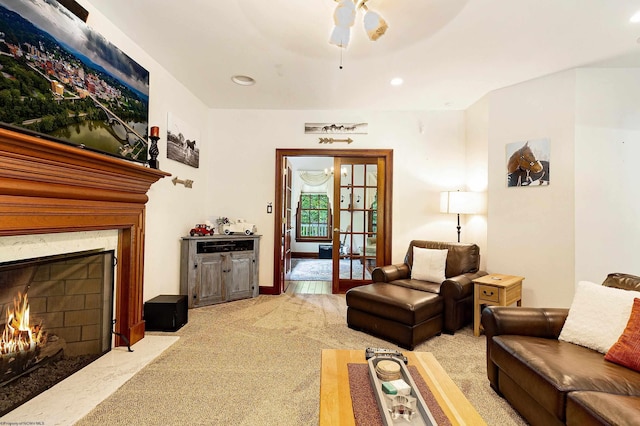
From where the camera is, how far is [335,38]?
1.89 meters

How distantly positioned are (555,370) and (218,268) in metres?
3.34

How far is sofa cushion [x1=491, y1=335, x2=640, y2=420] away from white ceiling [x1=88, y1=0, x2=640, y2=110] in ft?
7.49

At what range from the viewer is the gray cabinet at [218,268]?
11.2ft

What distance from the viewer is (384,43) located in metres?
2.43

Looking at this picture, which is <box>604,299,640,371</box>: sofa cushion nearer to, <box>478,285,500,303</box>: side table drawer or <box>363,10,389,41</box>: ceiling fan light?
<box>478,285,500,303</box>: side table drawer

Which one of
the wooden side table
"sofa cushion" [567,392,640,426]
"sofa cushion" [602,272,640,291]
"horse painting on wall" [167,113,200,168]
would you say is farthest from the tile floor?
"sofa cushion" [602,272,640,291]

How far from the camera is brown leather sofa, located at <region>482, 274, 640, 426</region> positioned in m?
1.19

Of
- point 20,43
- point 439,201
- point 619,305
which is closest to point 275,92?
point 20,43

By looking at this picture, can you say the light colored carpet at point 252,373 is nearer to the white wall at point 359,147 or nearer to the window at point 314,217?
the white wall at point 359,147

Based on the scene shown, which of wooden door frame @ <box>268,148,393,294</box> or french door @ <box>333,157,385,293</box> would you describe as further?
french door @ <box>333,157,385,293</box>

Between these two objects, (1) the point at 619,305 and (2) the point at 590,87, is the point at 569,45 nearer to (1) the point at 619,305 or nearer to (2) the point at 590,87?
(2) the point at 590,87


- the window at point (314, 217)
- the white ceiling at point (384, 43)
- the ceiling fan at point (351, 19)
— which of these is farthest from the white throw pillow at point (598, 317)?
the window at point (314, 217)

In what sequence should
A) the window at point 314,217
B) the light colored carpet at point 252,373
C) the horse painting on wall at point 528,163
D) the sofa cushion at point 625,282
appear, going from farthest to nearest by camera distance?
1. the window at point 314,217
2. the horse painting on wall at point 528,163
3. the sofa cushion at point 625,282
4. the light colored carpet at point 252,373

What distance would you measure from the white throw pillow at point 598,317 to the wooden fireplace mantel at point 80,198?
3209mm
